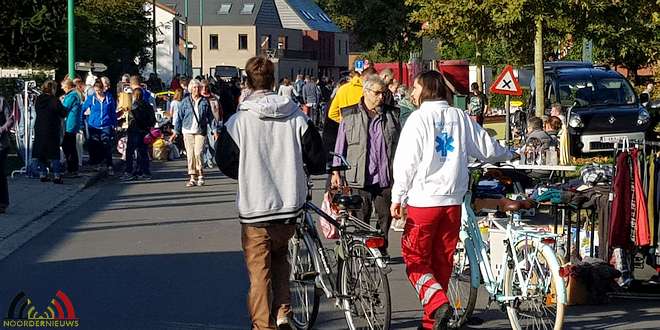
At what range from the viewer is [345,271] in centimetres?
860

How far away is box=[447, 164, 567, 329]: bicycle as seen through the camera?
27.6ft

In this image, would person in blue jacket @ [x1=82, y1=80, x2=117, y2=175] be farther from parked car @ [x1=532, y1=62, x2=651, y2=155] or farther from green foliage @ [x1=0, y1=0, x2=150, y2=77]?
green foliage @ [x1=0, y1=0, x2=150, y2=77]

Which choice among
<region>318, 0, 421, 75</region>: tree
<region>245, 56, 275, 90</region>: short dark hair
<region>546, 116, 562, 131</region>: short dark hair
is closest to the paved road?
<region>245, 56, 275, 90</region>: short dark hair

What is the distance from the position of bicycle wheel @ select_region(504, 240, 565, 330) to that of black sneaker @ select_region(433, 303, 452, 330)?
2.10 feet

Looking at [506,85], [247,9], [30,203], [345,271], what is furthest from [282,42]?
[345,271]

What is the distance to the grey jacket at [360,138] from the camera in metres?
11.2

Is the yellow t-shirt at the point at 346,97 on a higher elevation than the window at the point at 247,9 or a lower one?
lower

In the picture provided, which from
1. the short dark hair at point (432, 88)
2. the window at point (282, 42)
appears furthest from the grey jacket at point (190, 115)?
the window at point (282, 42)

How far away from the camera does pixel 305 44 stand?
119438 millimetres

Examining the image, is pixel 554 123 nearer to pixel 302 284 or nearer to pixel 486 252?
pixel 486 252

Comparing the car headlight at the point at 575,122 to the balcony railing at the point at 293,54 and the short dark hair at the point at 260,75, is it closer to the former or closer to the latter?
the short dark hair at the point at 260,75

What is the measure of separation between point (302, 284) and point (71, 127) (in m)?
13.4

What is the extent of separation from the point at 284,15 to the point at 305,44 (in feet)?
12.3

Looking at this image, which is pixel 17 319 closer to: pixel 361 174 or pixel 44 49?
pixel 361 174
